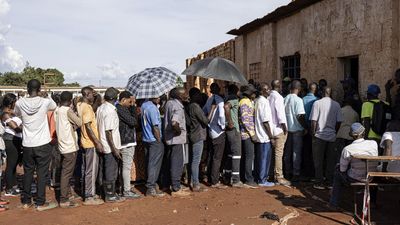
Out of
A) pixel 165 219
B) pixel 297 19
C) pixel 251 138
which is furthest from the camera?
pixel 297 19

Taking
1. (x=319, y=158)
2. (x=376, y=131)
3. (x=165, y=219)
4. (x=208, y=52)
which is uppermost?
(x=208, y=52)

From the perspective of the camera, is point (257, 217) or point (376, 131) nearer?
point (257, 217)

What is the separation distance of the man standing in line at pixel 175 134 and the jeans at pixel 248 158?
118 centimetres

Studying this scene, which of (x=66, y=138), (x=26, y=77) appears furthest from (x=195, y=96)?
(x=26, y=77)

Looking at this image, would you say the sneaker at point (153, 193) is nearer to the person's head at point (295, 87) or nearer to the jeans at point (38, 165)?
the jeans at point (38, 165)

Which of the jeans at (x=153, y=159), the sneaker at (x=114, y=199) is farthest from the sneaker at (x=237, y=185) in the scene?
the sneaker at (x=114, y=199)

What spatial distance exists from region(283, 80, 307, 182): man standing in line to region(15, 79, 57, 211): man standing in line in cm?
414

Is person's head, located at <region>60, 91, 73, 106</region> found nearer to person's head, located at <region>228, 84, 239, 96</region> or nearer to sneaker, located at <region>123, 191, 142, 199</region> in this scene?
sneaker, located at <region>123, 191, 142, 199</region>

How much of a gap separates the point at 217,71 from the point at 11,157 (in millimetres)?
3825

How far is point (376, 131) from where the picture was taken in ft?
21.1

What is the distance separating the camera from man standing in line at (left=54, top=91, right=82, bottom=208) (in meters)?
6.32

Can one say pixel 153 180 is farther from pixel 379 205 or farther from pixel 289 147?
pixel 379 205

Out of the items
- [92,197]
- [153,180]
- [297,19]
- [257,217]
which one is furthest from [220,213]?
[297,19]

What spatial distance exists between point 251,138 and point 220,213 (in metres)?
1.83
